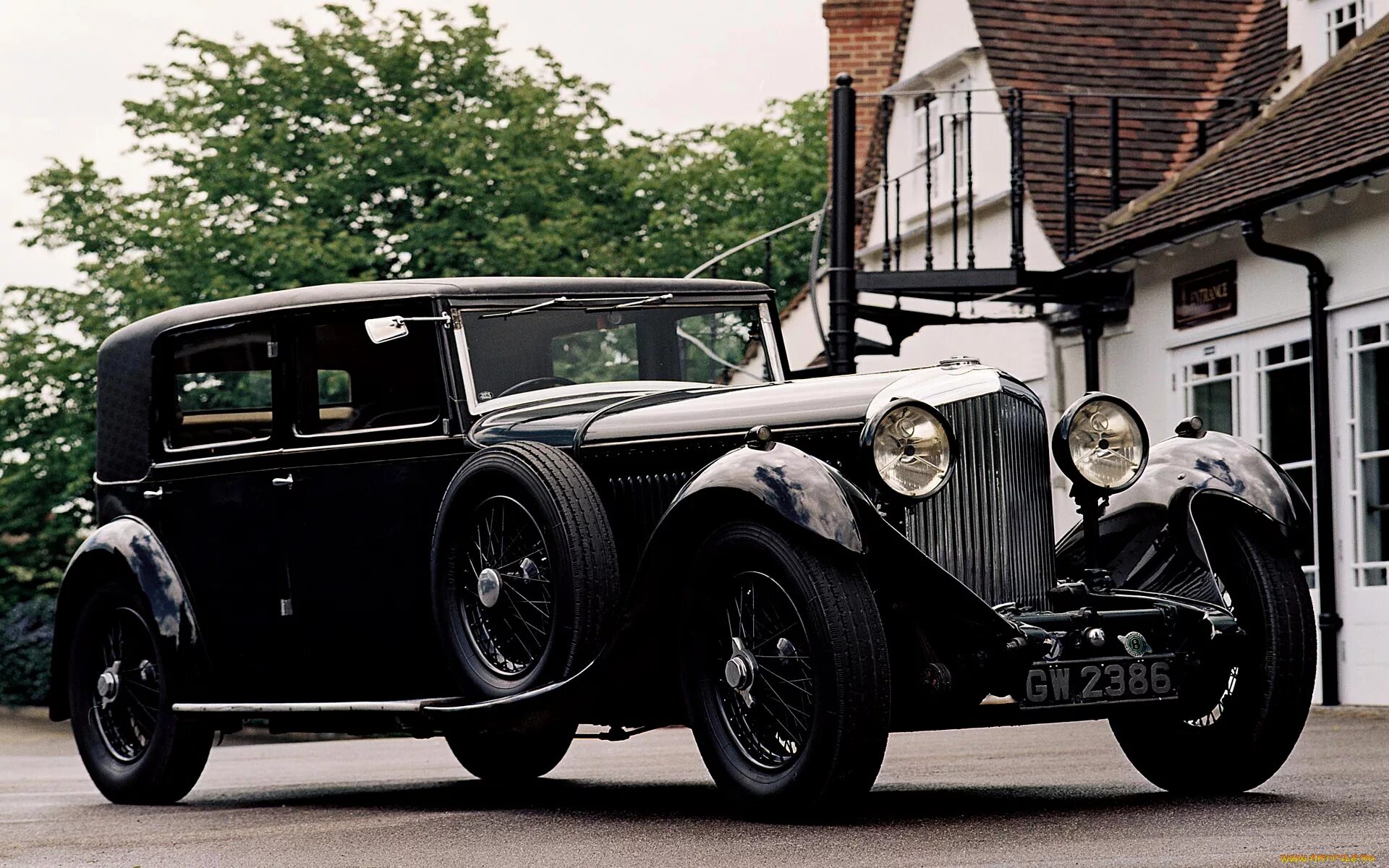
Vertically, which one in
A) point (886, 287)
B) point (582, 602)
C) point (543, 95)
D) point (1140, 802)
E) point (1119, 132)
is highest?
point (543, 95)

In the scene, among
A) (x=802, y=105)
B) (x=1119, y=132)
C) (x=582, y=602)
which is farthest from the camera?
(x=802, y=105)

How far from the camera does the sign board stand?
14758 millimetres

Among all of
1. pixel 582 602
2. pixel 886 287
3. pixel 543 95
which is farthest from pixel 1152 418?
pixel 543 95

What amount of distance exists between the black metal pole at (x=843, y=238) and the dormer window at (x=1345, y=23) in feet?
12.3

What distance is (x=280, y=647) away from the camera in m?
7.58

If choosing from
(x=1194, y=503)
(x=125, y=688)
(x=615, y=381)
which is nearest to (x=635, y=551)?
(x=615, y=381)

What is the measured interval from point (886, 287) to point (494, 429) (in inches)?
364

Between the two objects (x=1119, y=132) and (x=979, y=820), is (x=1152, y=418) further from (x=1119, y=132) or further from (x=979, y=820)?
(x=979, y=820)

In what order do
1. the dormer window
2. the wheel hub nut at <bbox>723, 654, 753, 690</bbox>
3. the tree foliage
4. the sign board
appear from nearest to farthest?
the wheel hub nut at <bbox>723, 654, 753, 690</bbox> → the sign board → the dormer window → the tree foliage

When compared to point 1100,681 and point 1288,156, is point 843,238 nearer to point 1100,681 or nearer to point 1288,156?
point 1288,156

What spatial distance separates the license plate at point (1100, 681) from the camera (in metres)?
5.82

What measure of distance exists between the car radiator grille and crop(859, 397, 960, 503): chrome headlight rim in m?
0.07

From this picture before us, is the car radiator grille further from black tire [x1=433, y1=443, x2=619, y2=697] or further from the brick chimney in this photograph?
the brick chimney

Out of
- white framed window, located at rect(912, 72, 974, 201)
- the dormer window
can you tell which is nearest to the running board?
the dormer window
